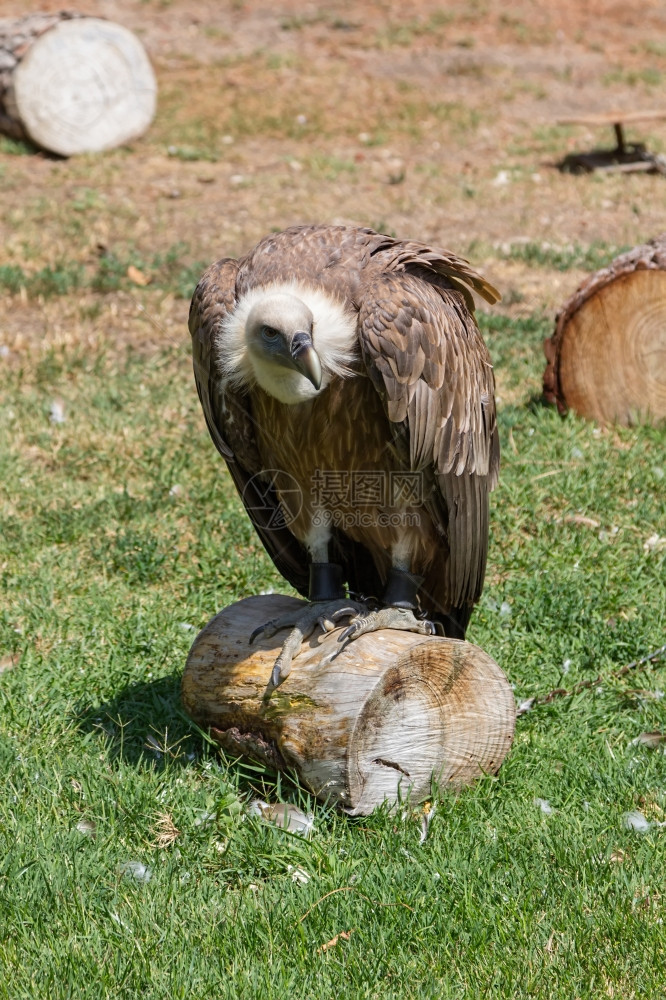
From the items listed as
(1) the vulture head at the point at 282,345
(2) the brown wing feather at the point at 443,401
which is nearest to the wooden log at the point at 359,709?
(2) the brown wing feather at the point at 443,401

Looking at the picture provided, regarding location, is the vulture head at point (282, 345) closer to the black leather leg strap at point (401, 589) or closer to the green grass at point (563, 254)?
the black leather leg strap at point (401, 589)

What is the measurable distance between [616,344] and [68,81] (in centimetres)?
661

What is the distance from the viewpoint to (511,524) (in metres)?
5.49

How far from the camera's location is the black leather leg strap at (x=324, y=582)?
4.12 m

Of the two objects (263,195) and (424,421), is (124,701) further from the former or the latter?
(263,195)

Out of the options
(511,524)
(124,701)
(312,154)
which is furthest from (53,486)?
(312,154)

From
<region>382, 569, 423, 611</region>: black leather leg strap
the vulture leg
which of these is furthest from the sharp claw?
<region>382, 569, 423, 611</region>: black leather leg strap

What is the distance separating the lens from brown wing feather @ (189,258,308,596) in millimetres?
3750

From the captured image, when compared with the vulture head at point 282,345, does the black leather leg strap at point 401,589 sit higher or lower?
lower

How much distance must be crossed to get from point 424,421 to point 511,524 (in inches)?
81.1

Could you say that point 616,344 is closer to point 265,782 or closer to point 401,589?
point 401,589

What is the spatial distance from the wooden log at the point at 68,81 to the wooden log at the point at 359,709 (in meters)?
8.11

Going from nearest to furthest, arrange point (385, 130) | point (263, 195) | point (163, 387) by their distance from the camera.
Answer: point (163, 387) < point (263, 195) < point (385, 130)

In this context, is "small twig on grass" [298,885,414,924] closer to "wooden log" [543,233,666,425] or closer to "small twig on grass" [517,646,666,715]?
"small twig on grass" [517,646,666,715]
